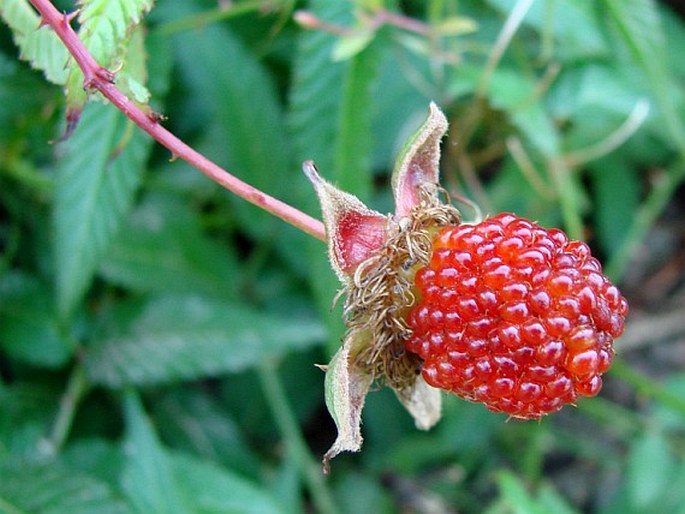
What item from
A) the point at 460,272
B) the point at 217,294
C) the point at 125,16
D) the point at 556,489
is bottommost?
the point at 556,489

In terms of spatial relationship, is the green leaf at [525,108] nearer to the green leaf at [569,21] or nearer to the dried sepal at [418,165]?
the green leaf at [569,21]

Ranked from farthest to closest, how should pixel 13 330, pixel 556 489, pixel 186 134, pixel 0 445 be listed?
pixel 556 489 → pixel 186 134 → pixel 13 330 → pixel 0 445

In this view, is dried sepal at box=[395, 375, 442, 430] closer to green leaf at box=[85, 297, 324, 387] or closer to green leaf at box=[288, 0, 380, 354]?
green leaf at box=[288, 0, 380, 354]

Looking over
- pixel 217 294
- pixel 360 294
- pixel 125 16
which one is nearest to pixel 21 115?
pixel 217 294

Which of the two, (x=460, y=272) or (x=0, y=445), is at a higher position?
(x=460, y=272)

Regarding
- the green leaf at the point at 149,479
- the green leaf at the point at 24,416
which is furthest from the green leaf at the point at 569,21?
the green leaf at the point at 24,416

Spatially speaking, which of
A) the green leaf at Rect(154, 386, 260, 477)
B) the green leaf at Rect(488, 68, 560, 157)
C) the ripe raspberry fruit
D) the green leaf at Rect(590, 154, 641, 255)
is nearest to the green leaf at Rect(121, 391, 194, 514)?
the green leaf at Rect(154, 386, 260, 477)

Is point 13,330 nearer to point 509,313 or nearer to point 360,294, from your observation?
point 360,294
